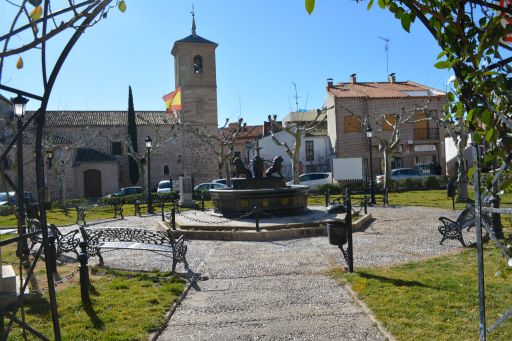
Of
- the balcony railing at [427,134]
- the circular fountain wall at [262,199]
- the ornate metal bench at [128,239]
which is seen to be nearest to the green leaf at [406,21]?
the ornate metal bench at [128,239]

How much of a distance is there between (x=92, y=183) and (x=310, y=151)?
1864 cm

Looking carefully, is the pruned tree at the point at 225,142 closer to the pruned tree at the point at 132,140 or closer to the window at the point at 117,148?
the pruned tree at the point at 132,140

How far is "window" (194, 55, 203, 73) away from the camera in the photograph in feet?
131

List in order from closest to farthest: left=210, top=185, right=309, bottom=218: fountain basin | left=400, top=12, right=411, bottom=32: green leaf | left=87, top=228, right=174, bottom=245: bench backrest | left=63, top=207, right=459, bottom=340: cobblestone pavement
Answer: left=400, top=12, right=411, bottom=32: green leaf → left=63, top=207, right=459, bottom=340: cobblestone pavement → left=87, top=228, right=174, bottom=245: bench backrest → left=210, top=185, right=309, bottom=218: fountain basin

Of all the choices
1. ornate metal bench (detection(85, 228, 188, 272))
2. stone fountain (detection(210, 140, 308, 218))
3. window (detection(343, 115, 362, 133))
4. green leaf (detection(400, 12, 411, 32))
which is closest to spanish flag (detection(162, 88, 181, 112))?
window (detection(343, 115, 362, 133))

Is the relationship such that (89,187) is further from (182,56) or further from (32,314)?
(32,314)

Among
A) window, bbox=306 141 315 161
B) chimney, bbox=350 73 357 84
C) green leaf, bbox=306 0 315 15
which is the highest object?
chimney, bbox=350 73 357 84

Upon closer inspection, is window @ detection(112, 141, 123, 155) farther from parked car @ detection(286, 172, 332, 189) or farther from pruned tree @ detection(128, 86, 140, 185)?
parked car @ detection(286, 172, 332, 189)

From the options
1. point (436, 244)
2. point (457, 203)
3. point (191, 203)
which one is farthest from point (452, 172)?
point (436, 244)

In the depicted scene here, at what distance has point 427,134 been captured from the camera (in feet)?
122

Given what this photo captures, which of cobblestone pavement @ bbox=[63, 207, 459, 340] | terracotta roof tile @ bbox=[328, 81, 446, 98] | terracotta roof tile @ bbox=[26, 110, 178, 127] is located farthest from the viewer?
terracotta roof tile @ bbox=[26, 110, 178, 127]

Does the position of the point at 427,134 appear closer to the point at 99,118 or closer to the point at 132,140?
the point at 132,140

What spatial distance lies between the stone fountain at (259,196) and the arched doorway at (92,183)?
2646cm

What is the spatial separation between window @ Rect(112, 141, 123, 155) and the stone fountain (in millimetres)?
28532
